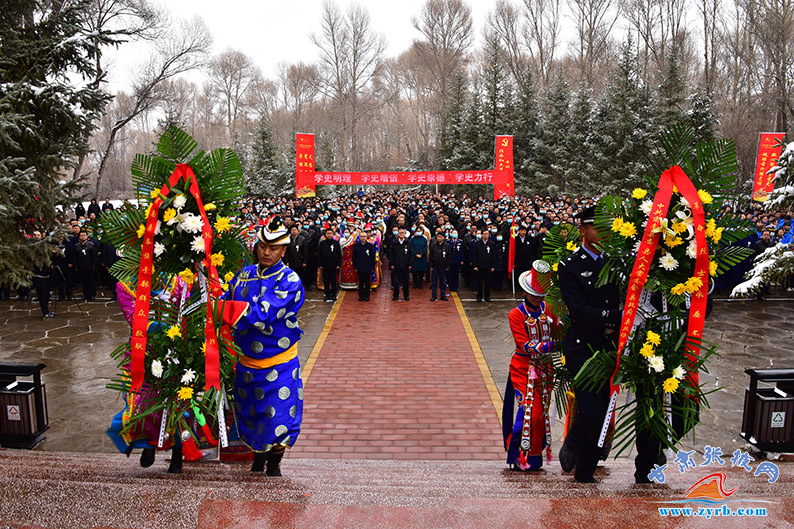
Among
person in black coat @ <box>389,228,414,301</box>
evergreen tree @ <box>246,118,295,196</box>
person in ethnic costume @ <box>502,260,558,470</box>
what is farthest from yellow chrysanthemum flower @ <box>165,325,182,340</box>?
evergreen tree @ <box>246,118,295,196</box>

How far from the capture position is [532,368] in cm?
478

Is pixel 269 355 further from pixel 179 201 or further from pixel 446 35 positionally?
pixel 446 35

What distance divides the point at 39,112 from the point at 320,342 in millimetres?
5363

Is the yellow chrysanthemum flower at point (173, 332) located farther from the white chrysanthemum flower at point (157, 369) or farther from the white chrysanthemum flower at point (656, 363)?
the white chrysanthemum flower at point (656, 363)

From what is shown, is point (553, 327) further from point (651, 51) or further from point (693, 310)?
point (651, 51)

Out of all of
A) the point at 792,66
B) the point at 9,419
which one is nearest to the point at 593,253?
the point at 9,419

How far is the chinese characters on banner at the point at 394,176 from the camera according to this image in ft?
83.4

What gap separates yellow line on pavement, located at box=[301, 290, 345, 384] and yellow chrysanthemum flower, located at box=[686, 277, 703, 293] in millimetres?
5458

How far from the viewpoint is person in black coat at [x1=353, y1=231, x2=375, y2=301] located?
511 inches

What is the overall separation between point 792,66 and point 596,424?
24.8m

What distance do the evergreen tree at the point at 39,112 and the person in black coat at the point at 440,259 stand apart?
287 inches

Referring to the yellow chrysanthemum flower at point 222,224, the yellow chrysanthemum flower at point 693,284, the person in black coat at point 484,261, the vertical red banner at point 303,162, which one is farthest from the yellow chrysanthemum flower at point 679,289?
the vertical red banner at point 303,162

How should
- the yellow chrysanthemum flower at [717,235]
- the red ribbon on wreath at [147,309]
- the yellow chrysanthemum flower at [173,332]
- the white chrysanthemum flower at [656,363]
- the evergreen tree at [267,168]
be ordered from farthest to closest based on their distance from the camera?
1. the evergreen tree at [267,168]
2. the yellow chrysanthemum flower at [173,332]
3. the red ribbon on wreath at [147,309]
4. the yellow chrysanthemum flower at [717,235]
5. the white chrysanthemum flower at [656,363]

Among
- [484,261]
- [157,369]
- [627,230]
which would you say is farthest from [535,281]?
[484,261]
